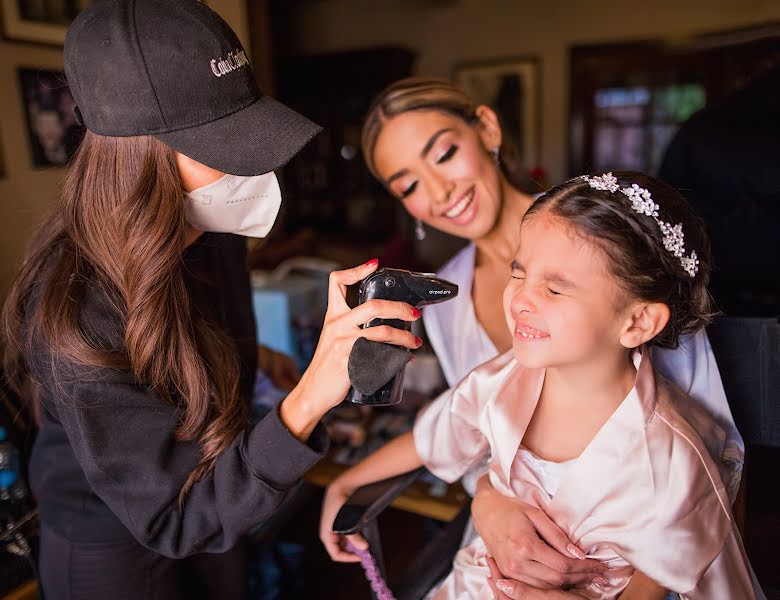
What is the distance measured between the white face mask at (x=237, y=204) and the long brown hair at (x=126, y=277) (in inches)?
2.0

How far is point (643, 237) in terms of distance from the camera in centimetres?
94

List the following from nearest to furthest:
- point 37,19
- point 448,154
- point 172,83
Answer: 1. point 172,83
2. point 448,154
3. point 37,19

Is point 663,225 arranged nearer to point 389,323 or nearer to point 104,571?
point 389,323

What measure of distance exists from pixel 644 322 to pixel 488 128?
2.55 feet

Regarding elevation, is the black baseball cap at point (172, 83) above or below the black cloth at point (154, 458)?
above

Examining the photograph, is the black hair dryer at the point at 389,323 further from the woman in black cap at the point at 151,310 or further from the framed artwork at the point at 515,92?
the framed artwork at the point at 515,92

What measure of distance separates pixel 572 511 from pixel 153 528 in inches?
27.6

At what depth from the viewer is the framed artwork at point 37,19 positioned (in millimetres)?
2393

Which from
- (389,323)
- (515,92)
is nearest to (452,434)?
(389,323)

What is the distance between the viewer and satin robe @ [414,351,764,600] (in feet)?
3.19

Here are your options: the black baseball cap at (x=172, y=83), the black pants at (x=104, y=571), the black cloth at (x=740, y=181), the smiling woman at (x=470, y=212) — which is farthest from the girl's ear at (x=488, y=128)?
the black pants at (x=104, y=571)

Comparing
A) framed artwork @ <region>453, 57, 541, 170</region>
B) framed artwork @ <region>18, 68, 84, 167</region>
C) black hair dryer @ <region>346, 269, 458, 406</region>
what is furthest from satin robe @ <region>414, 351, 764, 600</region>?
framed artwork @ <region>453, 57, 541, 170</region>

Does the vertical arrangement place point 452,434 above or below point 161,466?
below

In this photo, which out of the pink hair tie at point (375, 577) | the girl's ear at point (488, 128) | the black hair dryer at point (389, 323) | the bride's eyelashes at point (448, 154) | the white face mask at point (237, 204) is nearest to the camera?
the black hair dryer at point (389, 323)
